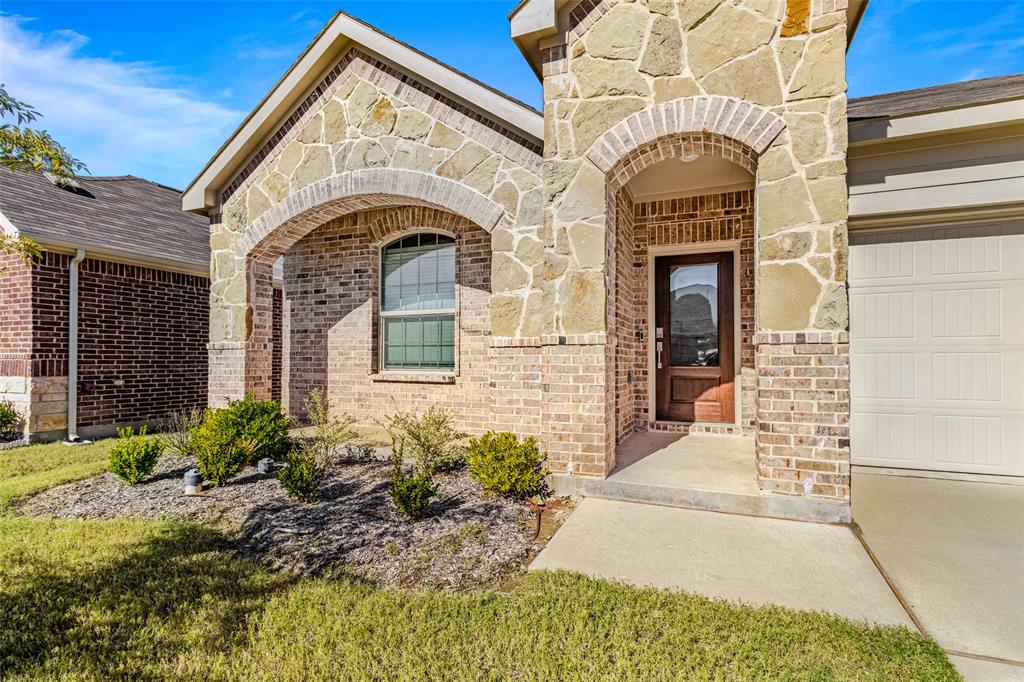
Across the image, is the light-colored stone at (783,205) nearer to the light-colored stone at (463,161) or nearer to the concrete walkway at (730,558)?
the concrete walkway at (730,558)

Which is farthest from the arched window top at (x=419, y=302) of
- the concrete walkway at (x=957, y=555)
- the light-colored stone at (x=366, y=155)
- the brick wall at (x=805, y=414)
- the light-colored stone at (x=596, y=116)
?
the concrete walkway at (x=957, y=555)

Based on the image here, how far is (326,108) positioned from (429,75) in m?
1.64

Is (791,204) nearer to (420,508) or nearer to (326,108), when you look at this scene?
(420,508)

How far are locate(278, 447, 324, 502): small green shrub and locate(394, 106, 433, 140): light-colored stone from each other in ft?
12.4

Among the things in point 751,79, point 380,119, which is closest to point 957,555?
point 751,79

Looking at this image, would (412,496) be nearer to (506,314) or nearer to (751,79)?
(506,314)

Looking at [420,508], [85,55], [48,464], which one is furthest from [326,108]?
[48,464]

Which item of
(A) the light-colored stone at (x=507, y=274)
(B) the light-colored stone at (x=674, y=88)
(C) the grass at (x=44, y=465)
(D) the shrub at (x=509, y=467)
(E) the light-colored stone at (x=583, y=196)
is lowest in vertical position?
(C) the grass at (x=44, y=465)

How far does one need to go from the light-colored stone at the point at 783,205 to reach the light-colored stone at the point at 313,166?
490 cm

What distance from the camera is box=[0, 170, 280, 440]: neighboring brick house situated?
7.20 metres

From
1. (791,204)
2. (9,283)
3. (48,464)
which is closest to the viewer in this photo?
(791,204)

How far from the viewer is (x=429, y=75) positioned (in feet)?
17.4

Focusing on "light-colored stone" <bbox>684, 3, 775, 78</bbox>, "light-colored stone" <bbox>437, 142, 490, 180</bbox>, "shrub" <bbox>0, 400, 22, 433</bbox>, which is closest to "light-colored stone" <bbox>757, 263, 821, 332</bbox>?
"light-colored stone" <bbox>684, 3, 775, 78</bbox>

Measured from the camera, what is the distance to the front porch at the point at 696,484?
3830mm
